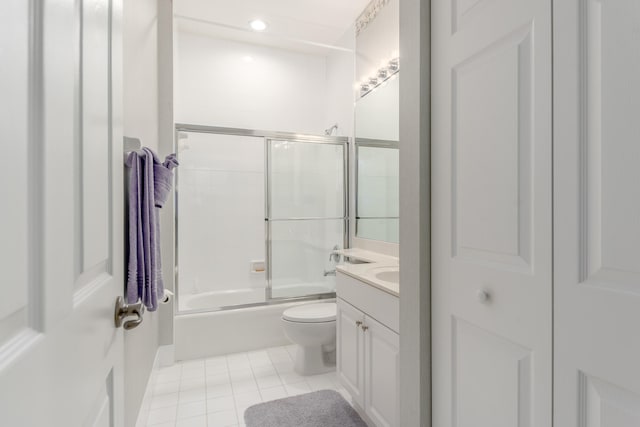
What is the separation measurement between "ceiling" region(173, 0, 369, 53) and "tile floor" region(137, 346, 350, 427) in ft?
8.79

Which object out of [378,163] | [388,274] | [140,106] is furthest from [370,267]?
[140,106]

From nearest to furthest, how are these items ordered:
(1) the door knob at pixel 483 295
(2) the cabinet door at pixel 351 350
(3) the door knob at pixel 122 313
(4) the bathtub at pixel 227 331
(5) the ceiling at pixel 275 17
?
1. (3) the door knob at pixel 122 313
2. (1) the door knob at pixel 483 295
3. (2) the cabinet door at pixel 351 350
4. (4) the bathtub at pixel 227 331
5. (5) the ceiling at pixel 275 17

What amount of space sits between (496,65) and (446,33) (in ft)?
0.92

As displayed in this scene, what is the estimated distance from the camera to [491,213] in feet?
3.02

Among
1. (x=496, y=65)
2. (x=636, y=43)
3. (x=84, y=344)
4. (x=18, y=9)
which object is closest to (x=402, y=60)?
(x=496, y=65)

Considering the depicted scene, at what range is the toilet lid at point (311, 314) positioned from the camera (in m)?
2.27

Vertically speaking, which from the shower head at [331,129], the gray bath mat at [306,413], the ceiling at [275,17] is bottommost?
the gray bath mat at [306,413]

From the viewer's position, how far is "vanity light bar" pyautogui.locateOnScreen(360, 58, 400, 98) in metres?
2.30

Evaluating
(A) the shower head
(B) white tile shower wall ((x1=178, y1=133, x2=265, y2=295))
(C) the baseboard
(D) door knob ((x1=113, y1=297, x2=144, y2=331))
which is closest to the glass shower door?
(A) the shower head

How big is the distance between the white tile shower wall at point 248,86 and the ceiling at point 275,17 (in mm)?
162

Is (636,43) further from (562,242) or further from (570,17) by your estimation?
(562,242)

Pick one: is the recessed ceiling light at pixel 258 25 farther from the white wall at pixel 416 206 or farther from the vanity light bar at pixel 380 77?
the white wall at pixel 416 206

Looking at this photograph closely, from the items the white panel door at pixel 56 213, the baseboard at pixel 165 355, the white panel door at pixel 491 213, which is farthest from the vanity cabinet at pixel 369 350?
the baseboard at pixel 165 355

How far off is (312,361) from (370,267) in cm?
89
